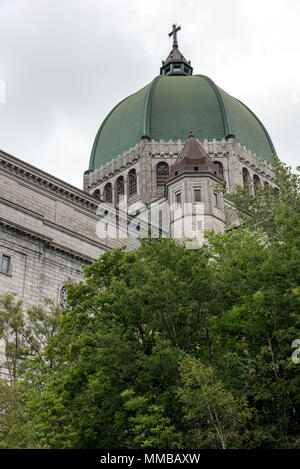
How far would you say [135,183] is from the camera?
63.6 metres

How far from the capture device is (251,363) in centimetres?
1850

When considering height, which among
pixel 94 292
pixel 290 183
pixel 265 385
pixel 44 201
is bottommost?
pixel 265 385

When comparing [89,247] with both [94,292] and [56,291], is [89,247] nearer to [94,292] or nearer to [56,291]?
[56,291]

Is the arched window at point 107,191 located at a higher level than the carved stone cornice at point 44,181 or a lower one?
higher

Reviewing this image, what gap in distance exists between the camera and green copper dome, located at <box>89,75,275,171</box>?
64.4 metres

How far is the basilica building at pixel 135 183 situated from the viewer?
1460 inches

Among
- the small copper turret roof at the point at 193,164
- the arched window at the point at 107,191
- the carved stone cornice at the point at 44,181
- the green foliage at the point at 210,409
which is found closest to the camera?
the green foliage at the point at 210,409

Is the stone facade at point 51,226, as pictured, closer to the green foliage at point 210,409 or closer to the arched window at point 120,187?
the arched window at point 120,187

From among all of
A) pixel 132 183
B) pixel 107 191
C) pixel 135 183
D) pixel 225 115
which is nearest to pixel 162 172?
pixel 135 183

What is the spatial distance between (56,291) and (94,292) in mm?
15858

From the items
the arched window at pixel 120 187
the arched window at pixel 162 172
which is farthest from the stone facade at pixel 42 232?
the arched window at pixel 120 187

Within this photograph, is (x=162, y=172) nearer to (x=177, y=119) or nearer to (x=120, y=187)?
(x=120, y=187)

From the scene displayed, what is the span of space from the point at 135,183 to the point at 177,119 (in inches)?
315
